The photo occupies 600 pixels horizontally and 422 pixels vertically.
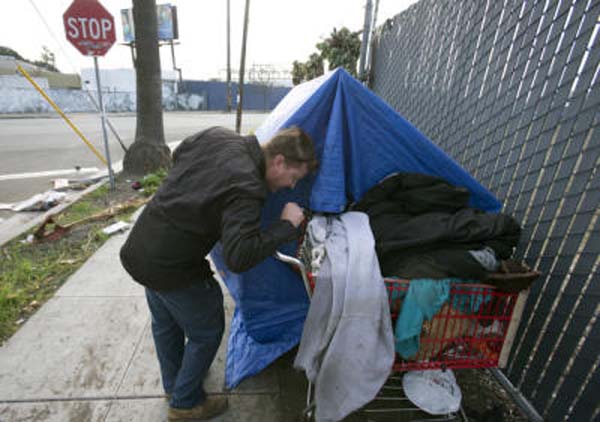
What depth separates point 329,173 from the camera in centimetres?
194

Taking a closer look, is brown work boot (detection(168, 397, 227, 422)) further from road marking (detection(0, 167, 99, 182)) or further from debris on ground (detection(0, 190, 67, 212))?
road marking (detection(0, 167, 99, 182))

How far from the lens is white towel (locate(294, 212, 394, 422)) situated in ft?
5.37

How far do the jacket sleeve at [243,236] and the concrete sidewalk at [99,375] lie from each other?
126cm

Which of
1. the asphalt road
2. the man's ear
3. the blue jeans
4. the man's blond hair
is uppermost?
the man's blond hair

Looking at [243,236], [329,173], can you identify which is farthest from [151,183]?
[243,236]

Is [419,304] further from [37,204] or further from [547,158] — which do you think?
[37,204]

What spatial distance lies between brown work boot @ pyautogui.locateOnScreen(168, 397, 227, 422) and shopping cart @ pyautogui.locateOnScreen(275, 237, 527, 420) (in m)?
0.58

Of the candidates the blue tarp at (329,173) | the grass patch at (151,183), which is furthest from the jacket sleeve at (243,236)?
the grass patch at (151,183)

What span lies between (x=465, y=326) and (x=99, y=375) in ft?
7.70

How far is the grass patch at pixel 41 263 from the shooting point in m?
3.00

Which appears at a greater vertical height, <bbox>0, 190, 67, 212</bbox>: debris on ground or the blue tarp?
the blue tarp

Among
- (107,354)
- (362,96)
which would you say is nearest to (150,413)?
(107,354)

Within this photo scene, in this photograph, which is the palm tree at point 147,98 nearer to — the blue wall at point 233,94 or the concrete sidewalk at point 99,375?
the concrete sidewalk at point 99,375

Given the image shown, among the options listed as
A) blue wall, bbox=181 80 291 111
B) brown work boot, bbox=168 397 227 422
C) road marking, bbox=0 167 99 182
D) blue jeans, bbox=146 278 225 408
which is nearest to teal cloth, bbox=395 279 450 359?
blue jeans, bbox=146 278 225 408
